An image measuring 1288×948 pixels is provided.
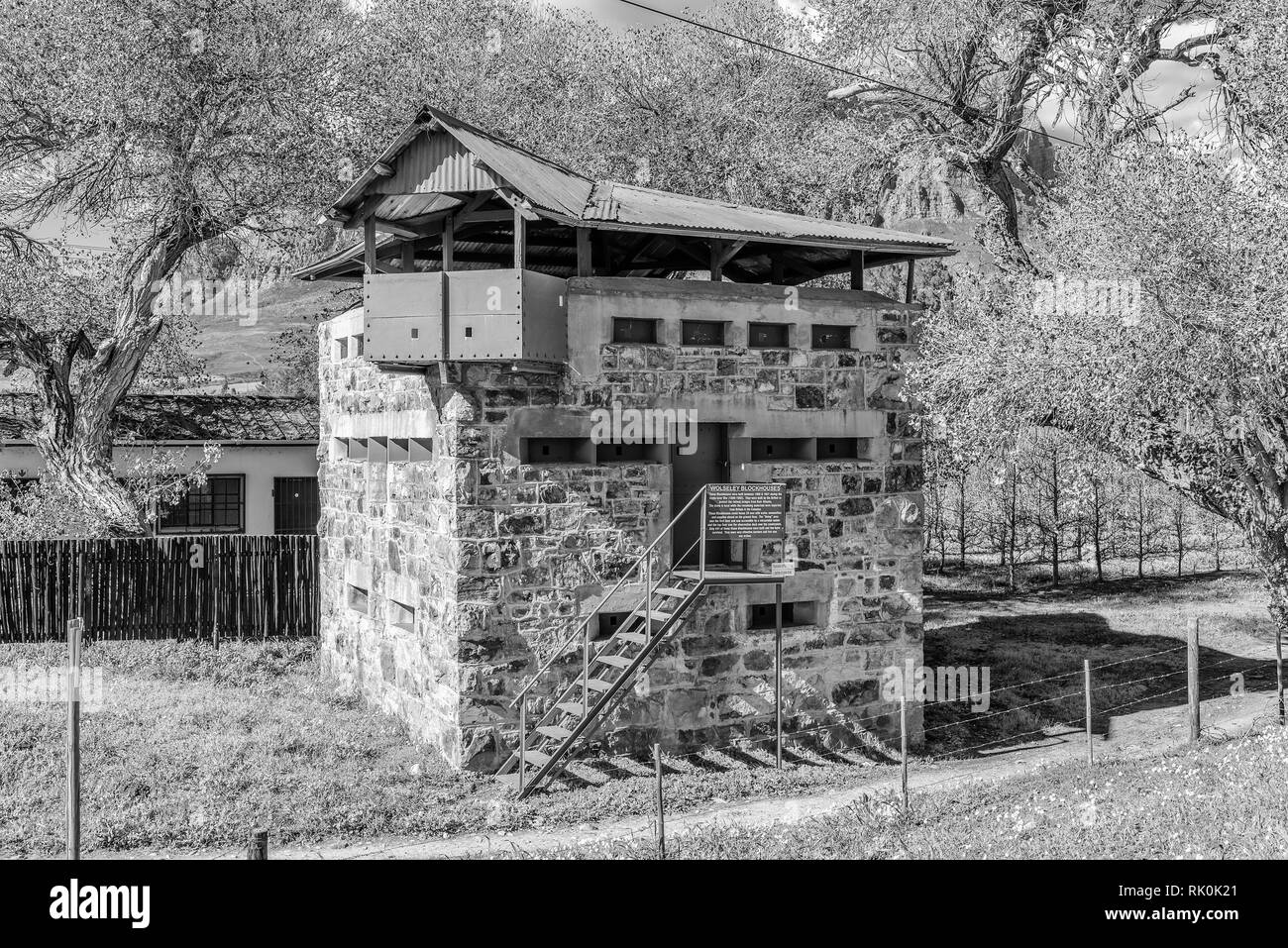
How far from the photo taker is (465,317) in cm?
1278

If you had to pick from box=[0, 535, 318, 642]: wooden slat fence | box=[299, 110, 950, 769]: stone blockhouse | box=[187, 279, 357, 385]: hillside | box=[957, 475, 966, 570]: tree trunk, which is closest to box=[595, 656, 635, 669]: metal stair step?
box=[299, 110, 950, 769]: stone blockhouse

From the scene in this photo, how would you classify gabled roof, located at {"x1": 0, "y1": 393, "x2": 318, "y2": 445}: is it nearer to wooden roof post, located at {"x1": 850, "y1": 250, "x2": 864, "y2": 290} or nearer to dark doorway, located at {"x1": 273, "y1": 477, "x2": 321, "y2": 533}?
dark doorway, located at {"x1": 273, "y1": 477, "x2": 321, "y2": 533}

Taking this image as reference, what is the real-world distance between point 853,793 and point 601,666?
338 cm

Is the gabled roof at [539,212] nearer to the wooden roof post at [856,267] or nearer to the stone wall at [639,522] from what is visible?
the wooden roof post at [856,267]

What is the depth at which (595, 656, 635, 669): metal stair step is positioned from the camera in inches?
509

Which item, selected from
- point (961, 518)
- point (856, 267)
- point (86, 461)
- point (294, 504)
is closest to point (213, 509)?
point (294, 504)

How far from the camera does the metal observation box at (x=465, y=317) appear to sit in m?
12.6

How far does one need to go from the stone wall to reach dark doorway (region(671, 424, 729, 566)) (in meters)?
0.26

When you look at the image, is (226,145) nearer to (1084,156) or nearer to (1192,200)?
(1084,156)

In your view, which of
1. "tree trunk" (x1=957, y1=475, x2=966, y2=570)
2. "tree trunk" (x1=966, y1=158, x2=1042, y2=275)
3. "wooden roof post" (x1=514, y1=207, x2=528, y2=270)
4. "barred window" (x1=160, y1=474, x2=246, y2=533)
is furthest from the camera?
"tree trunk" (x1=957, y1=475, x2=966, y2=570)

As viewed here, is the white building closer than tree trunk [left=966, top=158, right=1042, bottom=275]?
No

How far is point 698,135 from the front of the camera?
2744 centimetres

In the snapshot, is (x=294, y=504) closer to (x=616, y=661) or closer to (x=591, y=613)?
(x=591, y=613)

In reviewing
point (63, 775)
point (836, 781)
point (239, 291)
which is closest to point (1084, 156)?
point (836, 781)
